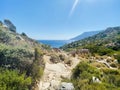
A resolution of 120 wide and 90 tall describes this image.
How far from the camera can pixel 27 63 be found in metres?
14.9

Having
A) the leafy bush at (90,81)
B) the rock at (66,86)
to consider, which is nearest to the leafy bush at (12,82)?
the rock at (66,86)

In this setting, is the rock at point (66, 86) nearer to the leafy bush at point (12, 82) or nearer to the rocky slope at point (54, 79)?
the rocky slope at point (54, 79)

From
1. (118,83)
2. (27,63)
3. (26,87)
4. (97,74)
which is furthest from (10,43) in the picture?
(118,83)

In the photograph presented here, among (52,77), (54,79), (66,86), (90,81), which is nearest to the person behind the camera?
(66,86)

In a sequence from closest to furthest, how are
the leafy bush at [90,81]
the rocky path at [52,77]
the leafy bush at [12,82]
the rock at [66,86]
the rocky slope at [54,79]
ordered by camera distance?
the leafy bush at [12,82], the rock at [66,86], the rocky slope at [54,79], the leafy bush at [90,81], the rocky path at [52,77]

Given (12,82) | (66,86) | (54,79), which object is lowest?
(54,79)

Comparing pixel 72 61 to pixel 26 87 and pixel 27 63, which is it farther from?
pixel 26 87

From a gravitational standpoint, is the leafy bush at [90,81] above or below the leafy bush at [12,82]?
below

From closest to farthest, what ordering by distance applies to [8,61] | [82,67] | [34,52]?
[8,61] < [34,52] < [82,67]

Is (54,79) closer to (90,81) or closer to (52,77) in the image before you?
(52,77)

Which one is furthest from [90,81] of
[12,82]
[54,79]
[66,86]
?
[12,82]

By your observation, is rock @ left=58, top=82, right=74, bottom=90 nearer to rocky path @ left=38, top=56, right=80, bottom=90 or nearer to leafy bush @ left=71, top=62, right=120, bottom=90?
leafy bush @ left=71, top=62, right=120, bottom=90

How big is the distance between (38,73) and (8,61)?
224 cm

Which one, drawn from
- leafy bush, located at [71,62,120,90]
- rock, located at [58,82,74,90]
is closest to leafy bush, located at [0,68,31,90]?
rock, located at [58,82,74,90]
